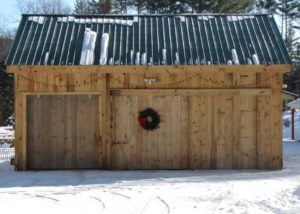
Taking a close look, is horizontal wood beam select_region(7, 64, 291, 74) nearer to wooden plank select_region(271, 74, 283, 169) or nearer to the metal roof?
the metal roof

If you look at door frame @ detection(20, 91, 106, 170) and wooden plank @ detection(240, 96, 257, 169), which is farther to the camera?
wooden plank @ detection(240, 96, 257, 169)

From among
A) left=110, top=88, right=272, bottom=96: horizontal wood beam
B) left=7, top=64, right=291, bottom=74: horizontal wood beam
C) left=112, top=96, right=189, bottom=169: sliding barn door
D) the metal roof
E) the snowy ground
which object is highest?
the metal roof

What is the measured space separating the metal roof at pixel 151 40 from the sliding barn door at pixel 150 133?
1053mm

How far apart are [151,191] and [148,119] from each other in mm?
3403

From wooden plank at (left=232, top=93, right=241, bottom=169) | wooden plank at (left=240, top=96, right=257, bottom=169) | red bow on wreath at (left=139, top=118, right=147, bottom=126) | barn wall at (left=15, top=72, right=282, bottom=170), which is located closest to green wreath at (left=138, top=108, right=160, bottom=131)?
red bow on wreath at (left=139, top=118, right=147, bottom=126)

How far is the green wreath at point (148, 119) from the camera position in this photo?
12.7 meters

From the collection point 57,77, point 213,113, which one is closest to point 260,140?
point 213,113

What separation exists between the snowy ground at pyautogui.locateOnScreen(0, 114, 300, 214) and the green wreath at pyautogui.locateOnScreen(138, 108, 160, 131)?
1.19 m

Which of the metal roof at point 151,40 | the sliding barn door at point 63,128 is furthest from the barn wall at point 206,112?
the metal roof at point 151,40

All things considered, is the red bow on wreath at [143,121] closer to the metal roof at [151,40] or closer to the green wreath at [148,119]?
the green wreath at [148,119]

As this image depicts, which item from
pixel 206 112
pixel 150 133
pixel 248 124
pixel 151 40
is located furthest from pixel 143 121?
pixel 248 124

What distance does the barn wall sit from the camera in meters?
12.7

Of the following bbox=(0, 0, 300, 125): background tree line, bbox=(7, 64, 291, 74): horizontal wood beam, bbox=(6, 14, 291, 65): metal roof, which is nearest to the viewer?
bbox=(7, 64, 291, 74): horizontal wood beam

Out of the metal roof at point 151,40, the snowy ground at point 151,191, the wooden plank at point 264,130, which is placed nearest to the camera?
the snowy ground at point 151,191
